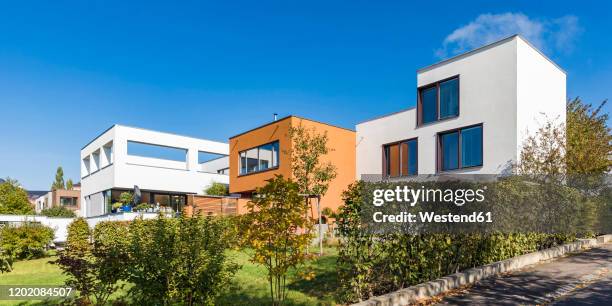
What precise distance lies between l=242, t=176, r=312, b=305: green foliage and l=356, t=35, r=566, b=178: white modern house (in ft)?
44.8

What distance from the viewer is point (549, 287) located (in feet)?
27.4

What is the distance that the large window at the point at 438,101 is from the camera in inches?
768

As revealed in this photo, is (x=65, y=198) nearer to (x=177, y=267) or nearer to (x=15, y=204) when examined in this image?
(x=15, y=204)

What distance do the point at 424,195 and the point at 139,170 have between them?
93.6ft

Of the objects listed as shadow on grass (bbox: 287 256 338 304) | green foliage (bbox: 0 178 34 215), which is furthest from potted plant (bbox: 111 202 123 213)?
shadow on grass (bbox: 287 256 338 304)

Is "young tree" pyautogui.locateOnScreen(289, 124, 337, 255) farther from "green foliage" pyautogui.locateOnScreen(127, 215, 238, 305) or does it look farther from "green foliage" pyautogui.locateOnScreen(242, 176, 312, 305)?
"green foliage" pyautogui.locateOnScreen(127, 215, 238, 305)

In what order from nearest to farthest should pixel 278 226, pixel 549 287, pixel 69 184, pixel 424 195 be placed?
pixel 278 226, pixel 549 287, pixel 424 195, pixel 69 184

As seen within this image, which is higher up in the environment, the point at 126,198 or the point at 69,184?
the point at 126,198

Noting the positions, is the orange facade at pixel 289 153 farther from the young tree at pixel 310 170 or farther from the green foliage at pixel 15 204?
the green foliage at pixel 15 204

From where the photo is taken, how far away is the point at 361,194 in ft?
23.9

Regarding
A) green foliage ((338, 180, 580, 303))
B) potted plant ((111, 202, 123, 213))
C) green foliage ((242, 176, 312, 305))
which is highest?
green foliage ((242, 176, 312, 305))

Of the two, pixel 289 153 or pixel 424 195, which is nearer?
pixel 424 195

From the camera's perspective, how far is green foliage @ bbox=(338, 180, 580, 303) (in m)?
7.16

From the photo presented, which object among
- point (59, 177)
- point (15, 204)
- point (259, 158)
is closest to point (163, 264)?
point (259, 158)
